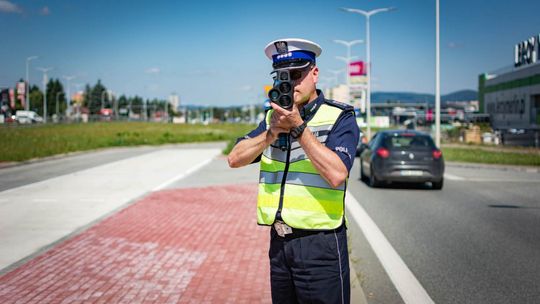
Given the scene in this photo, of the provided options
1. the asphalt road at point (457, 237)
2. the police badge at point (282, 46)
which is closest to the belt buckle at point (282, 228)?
the police badge at point (282, 46)

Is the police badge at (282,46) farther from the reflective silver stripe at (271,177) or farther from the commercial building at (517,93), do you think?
the commercial building at (517,93)

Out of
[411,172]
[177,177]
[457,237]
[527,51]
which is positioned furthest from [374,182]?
[527,51]

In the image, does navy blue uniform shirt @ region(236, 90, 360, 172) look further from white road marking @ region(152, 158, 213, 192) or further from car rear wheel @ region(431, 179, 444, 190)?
car rear wheel @ region(431, 179, 444, 190)

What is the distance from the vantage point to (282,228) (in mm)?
2994

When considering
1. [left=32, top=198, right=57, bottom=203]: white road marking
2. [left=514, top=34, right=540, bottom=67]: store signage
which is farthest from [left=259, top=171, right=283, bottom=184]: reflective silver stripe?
[left=514, top=34, right=540, bottom=67]: store signage

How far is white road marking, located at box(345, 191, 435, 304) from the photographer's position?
5.90 metres

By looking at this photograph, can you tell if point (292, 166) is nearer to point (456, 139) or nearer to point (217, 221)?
point (217, 221)

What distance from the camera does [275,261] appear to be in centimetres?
304

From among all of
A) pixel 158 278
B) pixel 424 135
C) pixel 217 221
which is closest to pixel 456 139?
pixel 424 135

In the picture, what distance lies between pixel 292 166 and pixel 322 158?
24 centimetres

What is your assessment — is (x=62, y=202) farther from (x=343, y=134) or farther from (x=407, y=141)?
(x=343, y=134)

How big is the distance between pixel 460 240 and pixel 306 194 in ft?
20.9

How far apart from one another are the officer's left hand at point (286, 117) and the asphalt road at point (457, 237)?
11.2ft

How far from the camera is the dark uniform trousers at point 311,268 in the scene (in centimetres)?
292
